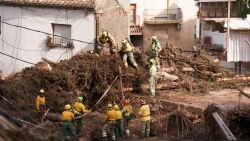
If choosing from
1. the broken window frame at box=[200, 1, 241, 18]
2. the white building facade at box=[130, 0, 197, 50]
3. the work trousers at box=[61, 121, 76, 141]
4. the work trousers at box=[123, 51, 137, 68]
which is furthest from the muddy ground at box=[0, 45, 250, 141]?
the white building facade at box=[130, 0, 197, 50]

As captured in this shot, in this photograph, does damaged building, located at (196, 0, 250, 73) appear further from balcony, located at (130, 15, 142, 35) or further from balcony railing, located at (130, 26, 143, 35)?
balcony, located at (130, 15, 142, 35)

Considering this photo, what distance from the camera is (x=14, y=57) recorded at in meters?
28.6

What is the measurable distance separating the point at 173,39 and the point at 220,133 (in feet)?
110

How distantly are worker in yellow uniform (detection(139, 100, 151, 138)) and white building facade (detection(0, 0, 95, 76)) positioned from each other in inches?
348

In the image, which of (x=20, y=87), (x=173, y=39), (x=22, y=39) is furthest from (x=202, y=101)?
(x=173, y=39)

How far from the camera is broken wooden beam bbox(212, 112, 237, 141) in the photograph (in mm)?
13147

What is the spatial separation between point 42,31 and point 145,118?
11901 mm

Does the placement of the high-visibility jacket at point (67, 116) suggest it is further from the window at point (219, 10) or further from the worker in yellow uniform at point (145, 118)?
the window at point (219, 10)

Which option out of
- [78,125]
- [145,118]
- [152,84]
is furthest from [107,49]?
[145,118]

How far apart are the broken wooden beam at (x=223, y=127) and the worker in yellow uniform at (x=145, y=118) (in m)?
3.06

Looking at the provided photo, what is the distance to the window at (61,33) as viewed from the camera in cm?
2705

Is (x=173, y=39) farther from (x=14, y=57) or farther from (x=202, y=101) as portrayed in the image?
(x=202, y=101)

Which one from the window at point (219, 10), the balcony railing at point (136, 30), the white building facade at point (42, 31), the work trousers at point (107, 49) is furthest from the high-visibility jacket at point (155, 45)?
the window at point (219, 10)

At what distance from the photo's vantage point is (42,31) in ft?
90.3
